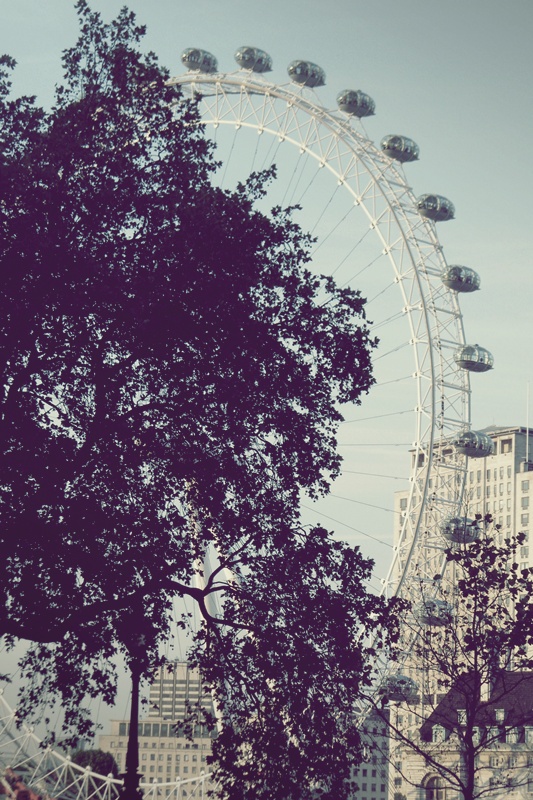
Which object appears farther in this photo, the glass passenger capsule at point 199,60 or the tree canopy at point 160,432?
the glass passenger capsule at point 199,60

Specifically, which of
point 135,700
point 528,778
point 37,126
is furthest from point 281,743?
point 528,778

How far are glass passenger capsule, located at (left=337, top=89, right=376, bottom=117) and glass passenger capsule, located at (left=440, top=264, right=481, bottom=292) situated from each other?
10.4 metres

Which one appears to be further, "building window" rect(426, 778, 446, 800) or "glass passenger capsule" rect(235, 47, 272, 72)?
"building window" rect(426, 778, 446, 800)

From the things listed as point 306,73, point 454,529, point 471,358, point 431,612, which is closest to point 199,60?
point 306,73

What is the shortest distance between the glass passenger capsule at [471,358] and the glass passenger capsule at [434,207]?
753 cm

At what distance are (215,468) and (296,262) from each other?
17.6 ft

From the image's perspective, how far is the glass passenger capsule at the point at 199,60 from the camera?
71688 mm

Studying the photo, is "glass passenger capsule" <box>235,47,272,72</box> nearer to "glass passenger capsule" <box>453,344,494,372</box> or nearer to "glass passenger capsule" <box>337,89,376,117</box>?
"glass passenger capsule" <box>337,89,376,117</box>

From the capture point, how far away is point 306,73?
70250mm

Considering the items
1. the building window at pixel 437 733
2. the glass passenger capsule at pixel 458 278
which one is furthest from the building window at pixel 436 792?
the glass passenger capsule at pixel 458 278

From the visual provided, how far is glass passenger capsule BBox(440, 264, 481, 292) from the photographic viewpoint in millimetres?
75125

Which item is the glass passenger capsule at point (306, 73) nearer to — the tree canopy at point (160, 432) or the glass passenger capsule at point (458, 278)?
the glass passenger capsule at point (458, 278)

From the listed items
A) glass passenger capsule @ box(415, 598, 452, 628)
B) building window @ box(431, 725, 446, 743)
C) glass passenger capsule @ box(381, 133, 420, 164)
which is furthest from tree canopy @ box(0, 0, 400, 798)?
building window @ box(431, 725, 446, 743)

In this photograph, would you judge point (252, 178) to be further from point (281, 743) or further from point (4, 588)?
point (281, 743)
